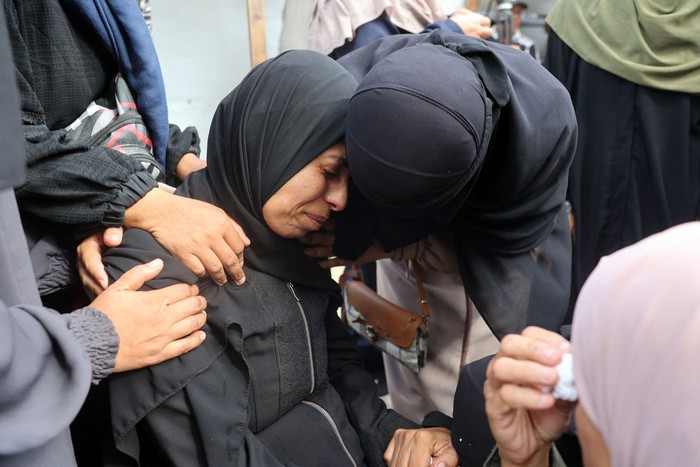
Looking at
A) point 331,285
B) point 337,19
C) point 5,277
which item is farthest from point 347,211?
point 337,19

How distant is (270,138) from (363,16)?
110 cm

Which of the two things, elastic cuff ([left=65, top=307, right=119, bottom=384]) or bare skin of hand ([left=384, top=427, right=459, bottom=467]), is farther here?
bare skin of hand ([left=384, top=427, right=459, bottom=467])

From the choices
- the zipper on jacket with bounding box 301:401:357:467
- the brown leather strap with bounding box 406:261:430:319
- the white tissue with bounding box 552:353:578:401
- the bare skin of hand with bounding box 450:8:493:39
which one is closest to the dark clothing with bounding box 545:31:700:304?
the bare skin of hand with bounding box 450:8:493:39

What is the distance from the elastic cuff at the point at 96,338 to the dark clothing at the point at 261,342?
0.47 feet

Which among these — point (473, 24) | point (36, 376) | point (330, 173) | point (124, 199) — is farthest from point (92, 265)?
point (473, 24)

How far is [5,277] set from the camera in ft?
2.52

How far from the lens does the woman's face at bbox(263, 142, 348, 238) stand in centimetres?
118

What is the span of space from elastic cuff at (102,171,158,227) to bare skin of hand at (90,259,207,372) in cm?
10

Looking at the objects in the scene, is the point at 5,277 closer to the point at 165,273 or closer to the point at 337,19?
the point at 165,273

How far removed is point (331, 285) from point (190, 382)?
403 mm

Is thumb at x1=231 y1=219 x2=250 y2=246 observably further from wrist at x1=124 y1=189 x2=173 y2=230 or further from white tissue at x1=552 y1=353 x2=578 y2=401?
white tissue at x1=552 y1=353 x2=578 y2=401

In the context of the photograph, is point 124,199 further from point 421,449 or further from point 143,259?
point 421,449

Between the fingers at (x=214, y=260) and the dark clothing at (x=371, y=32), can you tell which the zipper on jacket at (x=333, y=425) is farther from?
the dark clothing at (x=371, y=32)

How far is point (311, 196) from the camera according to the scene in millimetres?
1190
